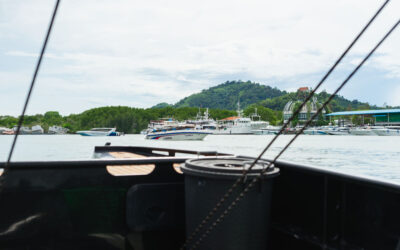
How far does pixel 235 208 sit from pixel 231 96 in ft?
609

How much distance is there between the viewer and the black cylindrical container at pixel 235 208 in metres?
2.41

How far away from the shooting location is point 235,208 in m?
2.42

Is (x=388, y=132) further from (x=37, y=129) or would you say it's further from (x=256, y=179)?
(x=37, y=129)

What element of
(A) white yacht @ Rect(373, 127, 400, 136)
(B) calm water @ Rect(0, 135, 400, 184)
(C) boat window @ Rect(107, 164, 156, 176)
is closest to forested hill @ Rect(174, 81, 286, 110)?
(A) white yacht @ Rect(373, 127, 400, 136)

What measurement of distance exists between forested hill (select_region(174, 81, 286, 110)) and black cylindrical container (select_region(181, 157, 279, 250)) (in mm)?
172900

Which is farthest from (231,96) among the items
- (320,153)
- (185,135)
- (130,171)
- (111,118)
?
(130,171)

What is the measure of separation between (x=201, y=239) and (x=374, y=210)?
48.9 inches

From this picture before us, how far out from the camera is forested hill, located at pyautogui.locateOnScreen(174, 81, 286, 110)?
17938 centimetres

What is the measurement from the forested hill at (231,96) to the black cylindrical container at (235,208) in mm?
172900

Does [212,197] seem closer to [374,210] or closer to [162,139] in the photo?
[374,210]

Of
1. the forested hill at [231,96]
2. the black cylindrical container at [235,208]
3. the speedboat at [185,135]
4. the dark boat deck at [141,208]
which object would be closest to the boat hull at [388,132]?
the speedboat at [185,135]

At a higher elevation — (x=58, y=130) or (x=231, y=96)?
(x=231, y=96)

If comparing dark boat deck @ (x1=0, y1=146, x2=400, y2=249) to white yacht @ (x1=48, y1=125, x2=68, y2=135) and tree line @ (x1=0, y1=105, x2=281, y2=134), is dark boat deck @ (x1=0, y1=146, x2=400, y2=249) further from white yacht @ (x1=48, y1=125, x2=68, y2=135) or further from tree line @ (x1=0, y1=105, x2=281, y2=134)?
white yacht @ (x1=48, y1=125, x2=68, y2=135)

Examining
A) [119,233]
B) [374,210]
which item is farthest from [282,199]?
[119,233]
